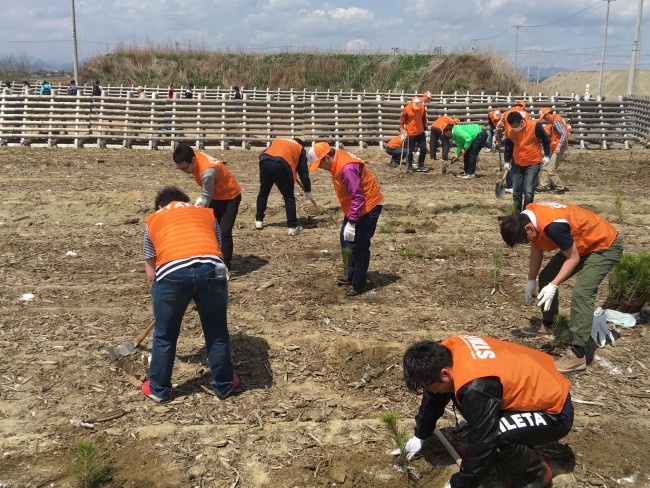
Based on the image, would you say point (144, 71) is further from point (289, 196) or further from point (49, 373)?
point (49, 373)

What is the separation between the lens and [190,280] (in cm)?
383

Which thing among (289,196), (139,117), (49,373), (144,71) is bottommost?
(49,373)

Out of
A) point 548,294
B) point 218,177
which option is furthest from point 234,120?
point 548,294

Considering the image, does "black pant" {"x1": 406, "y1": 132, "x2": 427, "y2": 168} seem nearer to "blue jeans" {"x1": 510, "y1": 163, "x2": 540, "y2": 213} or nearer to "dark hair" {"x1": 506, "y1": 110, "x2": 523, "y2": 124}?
"blue jeans" {"x1": 510, "y1": 163, "x2": 540, "y2": 213}

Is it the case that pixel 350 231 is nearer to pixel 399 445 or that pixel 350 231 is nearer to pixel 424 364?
pixel 399 445

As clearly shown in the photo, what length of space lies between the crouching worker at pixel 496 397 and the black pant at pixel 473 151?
9.85 m

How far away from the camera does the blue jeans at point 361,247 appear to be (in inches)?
236

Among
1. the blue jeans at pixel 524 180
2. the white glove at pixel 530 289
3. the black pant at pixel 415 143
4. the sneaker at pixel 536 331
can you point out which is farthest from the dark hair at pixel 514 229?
the black pant at pixel 415 143

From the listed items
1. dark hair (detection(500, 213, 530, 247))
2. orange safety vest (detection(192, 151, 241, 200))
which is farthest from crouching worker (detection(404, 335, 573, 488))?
orange safety vest (detection(192, 151, 241, 200))

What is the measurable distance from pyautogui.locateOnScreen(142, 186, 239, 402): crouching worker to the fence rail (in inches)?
501

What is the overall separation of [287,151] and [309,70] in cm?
3393

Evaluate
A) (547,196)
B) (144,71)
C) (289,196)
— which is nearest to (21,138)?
(289,196)

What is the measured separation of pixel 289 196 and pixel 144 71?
36.9 m

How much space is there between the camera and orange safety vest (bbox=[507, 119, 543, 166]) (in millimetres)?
8094
